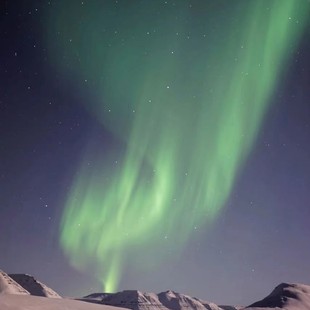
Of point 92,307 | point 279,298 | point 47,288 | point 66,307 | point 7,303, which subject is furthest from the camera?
point 47,288

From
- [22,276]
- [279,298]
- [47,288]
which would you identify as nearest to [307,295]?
[279,298]

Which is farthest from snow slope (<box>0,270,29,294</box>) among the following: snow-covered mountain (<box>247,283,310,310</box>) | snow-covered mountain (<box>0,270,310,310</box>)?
snow-covered mountain (<box>247,283,310,310</box>)

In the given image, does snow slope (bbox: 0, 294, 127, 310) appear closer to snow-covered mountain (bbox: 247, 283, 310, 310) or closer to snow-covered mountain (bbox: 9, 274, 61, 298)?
snow-covered mountain (bbox: 247, 283, 310, 310)

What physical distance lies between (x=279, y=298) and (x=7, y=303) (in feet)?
425

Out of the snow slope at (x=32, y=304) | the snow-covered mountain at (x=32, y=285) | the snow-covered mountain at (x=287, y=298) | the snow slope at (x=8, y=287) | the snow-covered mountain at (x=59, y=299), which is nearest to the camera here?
the snow slope at (x=32, y=304)

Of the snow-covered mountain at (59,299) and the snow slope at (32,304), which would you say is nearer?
the snow slope at (32,304)

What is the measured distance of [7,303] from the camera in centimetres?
1427

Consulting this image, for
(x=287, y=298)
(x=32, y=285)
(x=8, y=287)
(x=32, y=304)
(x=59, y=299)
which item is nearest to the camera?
(x=32, y=304)

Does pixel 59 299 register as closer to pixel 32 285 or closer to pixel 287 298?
pixel 287 298

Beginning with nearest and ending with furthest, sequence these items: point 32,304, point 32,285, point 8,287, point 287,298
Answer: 1. point 32,304
2. point 8,287
3. point 287,298
4. point 32,285

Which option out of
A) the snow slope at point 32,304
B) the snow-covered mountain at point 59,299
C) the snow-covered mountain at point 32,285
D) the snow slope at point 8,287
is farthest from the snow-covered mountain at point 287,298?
the snow slope at point 32,304

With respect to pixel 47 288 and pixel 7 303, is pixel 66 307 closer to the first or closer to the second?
pixel 7 303

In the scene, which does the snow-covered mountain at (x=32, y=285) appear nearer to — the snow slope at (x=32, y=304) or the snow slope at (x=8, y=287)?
the snow slope at (x=8, y=287)

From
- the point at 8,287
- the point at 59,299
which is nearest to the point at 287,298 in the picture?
the point at 8,287
